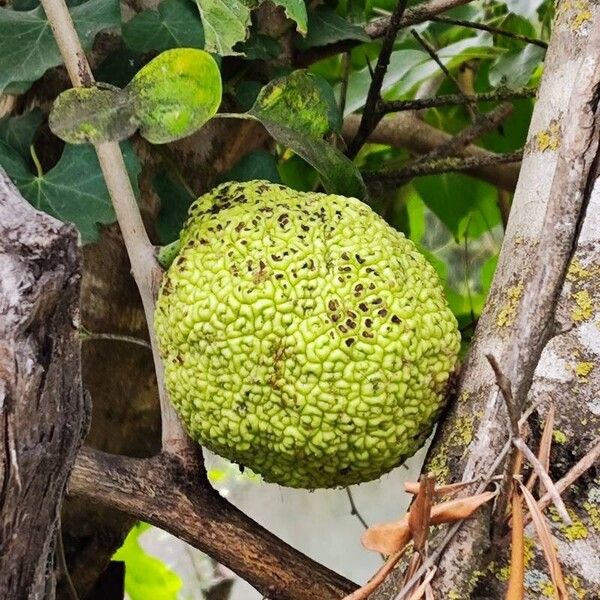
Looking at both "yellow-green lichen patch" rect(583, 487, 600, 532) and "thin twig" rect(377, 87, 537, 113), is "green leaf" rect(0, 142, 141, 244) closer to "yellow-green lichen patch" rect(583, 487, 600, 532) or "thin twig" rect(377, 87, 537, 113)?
"thin twig" rect(377, 87, 537, 113)

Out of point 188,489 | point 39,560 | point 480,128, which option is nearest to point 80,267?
point 39,560

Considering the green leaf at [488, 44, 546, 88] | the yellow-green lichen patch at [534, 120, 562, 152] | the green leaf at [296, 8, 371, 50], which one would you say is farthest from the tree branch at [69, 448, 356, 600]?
the green leaf at [488, 44, 546, 88]

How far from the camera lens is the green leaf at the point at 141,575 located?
1.47 m

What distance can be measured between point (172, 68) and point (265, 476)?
315mm

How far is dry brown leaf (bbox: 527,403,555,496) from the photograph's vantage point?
551 millimetres

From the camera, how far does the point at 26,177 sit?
829 millimetres

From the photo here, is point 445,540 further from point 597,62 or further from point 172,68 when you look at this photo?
point 172,68

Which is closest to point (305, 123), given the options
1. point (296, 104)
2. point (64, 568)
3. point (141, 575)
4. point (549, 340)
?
point (296, 104)

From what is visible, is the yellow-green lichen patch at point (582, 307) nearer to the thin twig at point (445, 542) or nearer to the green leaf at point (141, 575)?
the thin twig at point (445, 542)

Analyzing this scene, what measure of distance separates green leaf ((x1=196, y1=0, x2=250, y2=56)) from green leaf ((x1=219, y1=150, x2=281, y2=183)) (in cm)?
12

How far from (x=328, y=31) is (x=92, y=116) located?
35cm

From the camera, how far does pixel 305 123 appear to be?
0.82m

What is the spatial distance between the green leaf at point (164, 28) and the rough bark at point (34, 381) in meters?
0.34

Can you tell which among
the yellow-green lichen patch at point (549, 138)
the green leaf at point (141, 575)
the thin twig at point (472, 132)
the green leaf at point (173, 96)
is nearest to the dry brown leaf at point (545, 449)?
the yellow-green lichen patch at point (549, 138)
